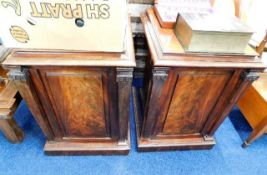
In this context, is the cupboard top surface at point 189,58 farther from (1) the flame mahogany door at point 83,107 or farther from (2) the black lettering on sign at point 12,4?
(2) the black lettering on sign at point 12,4

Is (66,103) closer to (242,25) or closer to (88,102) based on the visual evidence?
(88,102)

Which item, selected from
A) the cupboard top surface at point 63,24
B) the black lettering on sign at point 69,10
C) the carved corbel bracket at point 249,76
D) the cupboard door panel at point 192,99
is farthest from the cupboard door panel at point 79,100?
the carved corbel bracket at point 249,76

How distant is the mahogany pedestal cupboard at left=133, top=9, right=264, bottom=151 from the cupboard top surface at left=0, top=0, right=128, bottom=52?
0.24 m

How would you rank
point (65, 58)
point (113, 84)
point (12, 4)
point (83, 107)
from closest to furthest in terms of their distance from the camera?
point (12, 4) → point (65, 58) → point (113, 84) → point (83, 107)

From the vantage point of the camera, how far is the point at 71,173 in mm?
1147

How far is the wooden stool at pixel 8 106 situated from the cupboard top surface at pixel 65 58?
0.47 meters

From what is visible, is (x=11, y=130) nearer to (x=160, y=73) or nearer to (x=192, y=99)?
(x=160, y=73)

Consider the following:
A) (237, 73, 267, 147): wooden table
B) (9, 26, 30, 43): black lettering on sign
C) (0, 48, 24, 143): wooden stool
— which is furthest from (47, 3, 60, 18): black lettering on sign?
(237, 73, 267, 147): wooden table

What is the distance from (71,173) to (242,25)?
125cm

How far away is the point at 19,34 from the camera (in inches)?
26.3

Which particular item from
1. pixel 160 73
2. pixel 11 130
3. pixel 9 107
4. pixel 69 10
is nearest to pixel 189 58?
pixel 160 73

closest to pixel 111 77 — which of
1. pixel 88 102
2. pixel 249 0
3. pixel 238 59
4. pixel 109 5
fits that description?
pixel 88 102

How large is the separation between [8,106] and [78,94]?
1.59ft

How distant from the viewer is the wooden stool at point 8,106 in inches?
41.8
